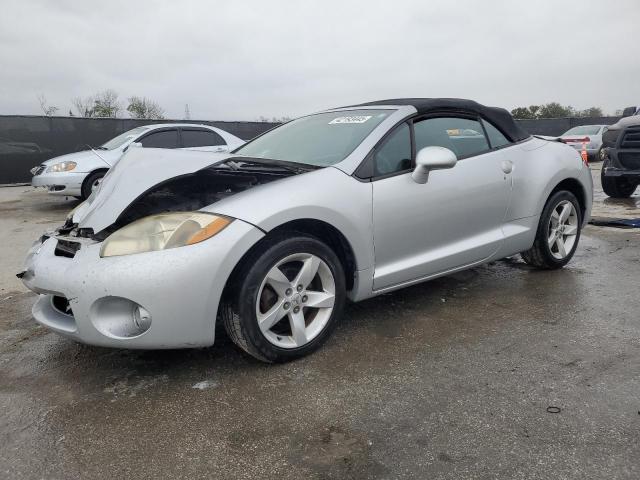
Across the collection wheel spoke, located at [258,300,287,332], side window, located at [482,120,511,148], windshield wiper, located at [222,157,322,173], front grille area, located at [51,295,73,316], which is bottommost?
wheel spoke, located at [258,300,287,332]

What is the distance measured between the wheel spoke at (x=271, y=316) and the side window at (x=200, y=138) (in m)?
7.25

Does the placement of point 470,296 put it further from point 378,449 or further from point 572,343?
point 378,449

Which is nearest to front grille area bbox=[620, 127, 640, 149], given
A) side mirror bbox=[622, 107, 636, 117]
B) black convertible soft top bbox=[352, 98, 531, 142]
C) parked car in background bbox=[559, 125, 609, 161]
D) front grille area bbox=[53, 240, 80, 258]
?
side mirror bbox=[622, 107, 636, 117]

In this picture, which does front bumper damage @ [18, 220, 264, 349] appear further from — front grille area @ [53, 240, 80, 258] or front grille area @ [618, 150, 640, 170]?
front grille area @ [618, 150, 640, 170]

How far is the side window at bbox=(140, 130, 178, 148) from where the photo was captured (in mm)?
9102

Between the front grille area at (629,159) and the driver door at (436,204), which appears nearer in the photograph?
the driver door at (436,204)

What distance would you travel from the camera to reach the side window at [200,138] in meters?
9.41

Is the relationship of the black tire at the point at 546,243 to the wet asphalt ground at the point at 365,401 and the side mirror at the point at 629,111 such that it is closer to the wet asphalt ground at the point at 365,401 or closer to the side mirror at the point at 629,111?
the wet asphalt ground at the point at 365,401

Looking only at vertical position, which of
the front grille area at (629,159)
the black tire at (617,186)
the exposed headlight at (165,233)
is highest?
the exposed headlight at (165,233)

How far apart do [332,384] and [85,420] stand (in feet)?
3.74

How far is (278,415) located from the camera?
2.31 metres

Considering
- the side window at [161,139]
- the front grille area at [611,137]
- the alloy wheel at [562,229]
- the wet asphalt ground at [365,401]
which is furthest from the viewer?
the side window at [161,139]

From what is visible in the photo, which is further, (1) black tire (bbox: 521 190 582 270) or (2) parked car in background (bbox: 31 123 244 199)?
(2) parked car in background (bbox: 31 123 244 199)

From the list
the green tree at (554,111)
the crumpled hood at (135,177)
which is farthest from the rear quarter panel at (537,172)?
the green tree at (554,111)
